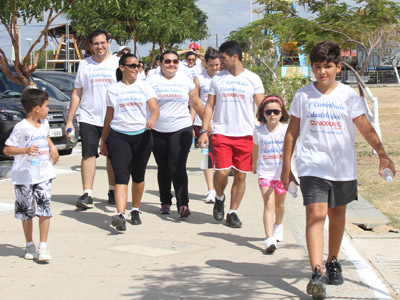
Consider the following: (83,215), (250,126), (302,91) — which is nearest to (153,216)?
(83,215)

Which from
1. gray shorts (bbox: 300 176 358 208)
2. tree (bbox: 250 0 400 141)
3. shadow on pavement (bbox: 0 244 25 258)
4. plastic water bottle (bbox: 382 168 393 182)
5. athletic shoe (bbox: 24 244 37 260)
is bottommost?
shadow on pavement (bbox: 0 244 25 258)

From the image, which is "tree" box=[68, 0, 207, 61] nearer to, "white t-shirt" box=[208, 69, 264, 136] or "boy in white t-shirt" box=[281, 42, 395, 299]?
"white t-shirt" box=[208, 69, 264, 136]

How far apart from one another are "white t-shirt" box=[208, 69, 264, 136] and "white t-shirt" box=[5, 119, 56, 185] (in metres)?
2.29

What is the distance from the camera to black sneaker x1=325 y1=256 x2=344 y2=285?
17.6 feet

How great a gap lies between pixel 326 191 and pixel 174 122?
3.29 meters

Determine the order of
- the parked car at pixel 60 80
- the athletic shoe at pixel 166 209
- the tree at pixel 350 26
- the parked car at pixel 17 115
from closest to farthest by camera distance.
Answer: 1. the athletic shoe at pixel 166 209
2. the parked car at pixel 17 115
3. the tree at pixel 350 26
4. the parked car at pixel 60 80

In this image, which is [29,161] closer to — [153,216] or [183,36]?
[153,216]

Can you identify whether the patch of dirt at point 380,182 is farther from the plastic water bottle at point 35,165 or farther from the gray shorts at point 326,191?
the plastic water bottle at point 35,165

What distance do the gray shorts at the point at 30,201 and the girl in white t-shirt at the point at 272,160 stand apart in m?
2.00

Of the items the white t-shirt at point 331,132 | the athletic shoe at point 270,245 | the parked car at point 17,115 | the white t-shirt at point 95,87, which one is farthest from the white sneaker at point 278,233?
the parked car at point 17,115

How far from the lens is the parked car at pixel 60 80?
2050 centimetres

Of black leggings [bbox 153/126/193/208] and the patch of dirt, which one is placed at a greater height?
Answer: black leggings [bbox 153/126/193/208]

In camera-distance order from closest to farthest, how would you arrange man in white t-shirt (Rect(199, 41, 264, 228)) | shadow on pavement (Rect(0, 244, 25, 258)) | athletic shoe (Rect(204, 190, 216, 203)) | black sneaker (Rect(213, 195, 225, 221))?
shadow on pavement (Rect(0, 244, 25, 258))
man in white t-shirt (Rect(199, 41, 264, 228))
black sneaker (Rect(213, 195, 225, 221))
athletic shoe (Rect(204, 190, 216, 203))

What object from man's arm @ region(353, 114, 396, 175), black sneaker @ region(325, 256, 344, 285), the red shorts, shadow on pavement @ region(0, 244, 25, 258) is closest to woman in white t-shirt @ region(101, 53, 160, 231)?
the red shorts
